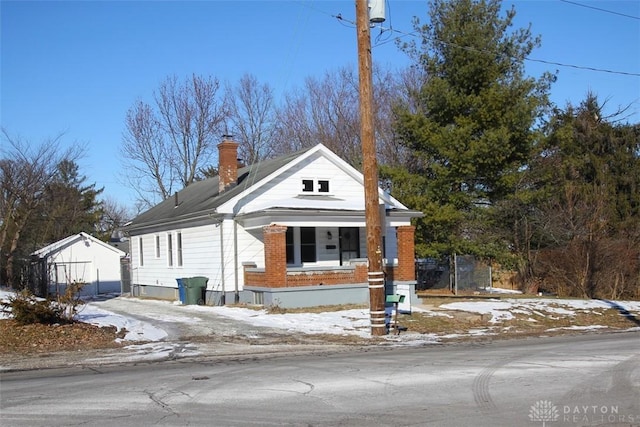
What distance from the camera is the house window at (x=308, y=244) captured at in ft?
85.4

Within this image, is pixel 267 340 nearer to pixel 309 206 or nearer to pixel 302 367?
pixel 302 367

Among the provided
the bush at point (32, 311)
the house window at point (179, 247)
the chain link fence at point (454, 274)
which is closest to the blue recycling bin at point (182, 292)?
the house window at point (179, 247)

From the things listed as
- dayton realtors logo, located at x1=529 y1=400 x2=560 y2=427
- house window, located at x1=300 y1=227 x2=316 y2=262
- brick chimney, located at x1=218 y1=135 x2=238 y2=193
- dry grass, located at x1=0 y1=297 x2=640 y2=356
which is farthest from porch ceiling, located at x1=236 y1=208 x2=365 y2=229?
dayton realtors logo, located at x1=529 y1=400 x2=560 y2=427

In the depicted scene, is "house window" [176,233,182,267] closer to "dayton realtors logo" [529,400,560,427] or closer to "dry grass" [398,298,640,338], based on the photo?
"dry grass" [398,298,640,338]

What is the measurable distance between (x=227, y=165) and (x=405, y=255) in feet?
28.7

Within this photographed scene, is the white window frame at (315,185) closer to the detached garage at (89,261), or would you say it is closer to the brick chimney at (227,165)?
the brick chimney at (227,165)

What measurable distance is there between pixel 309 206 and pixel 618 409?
16.8 meters

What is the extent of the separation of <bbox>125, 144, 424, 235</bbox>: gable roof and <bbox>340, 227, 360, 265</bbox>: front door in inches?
83.3

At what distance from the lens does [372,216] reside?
50.5 ft

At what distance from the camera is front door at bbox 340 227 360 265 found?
88.3ft

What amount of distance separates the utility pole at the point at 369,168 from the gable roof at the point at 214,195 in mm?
8337

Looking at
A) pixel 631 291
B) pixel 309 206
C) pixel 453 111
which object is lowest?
pixel 631 291

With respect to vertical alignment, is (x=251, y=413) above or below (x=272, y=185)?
below

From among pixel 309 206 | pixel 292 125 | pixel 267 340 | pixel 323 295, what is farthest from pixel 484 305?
pixel 292 125
